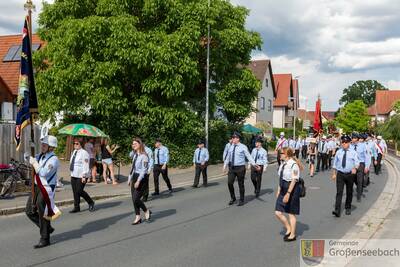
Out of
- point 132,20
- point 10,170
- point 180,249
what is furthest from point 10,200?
point 132,20

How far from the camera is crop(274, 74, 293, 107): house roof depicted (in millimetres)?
66812

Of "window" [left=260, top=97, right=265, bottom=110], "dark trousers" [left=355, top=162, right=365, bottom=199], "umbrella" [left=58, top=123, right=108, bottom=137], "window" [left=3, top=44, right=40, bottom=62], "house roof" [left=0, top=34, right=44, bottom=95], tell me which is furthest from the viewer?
"window" [left=260, top=97, right=265, bottom=110]

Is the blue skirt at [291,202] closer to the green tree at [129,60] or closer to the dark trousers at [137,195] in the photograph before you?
the dark trousers at [137,195]

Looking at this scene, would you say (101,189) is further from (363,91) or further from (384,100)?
(363,91)

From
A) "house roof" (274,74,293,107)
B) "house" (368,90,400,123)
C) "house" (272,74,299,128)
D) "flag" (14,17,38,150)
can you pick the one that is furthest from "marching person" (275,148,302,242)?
"house" (368,90,400,123)

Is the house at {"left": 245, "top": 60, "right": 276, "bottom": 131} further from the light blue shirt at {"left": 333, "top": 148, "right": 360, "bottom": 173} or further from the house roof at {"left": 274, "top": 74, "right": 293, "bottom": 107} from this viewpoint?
the light blue shirt at {"left": 333, "top": 148, "right": 360, "bottom": 173}

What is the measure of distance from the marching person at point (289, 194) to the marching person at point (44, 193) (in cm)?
368

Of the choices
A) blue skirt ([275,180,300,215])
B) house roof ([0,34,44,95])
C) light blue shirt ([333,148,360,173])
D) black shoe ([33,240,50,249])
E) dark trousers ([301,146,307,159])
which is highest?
house roof ([0,34,44,95])

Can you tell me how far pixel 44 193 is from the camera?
729 cm

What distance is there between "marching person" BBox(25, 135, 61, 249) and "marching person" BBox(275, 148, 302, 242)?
368cm

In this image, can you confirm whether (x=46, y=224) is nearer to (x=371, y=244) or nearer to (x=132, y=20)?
(x=371, y=244)

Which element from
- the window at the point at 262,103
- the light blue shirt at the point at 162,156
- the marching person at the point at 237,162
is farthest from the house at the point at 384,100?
the marching person at the point at 237,162

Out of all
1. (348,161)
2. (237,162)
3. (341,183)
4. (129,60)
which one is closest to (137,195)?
(237,162)

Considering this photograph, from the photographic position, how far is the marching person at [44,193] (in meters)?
7.27
